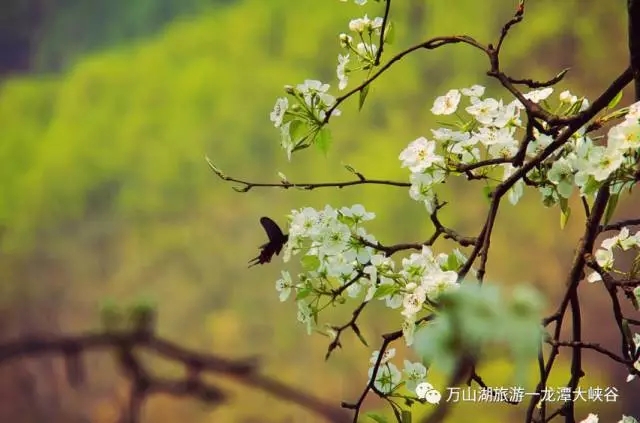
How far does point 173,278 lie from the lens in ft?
6.59

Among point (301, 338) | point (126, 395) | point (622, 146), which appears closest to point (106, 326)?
point (126, 395)

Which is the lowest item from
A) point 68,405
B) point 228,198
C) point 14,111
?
point 68,405

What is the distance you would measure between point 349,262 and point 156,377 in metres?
1.24

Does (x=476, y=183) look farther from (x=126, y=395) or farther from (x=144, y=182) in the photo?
(x=126, y=395)

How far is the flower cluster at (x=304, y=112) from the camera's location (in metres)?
0.86

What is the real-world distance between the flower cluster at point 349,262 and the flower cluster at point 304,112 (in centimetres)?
8

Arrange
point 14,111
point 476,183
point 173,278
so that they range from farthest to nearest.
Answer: point 14,111 → point 173,278 → point 476,183

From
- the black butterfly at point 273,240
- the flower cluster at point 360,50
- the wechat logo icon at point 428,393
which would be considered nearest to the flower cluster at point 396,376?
the wechat logo icon at point 428,393

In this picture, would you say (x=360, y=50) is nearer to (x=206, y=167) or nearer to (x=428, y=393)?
(x=428, y=393)

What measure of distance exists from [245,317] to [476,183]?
0.62m

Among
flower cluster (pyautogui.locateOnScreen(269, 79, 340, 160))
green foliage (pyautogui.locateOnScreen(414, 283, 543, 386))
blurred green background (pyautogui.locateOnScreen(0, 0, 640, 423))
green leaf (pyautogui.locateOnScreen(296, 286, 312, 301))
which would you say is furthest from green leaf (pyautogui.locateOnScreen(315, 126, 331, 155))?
blurred green background (pyautogui.locateOnScreen(0, 0, 640, 423))

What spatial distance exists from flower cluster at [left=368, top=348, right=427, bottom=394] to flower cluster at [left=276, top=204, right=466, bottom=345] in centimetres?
8

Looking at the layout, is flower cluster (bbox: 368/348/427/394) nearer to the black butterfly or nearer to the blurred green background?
the black butterfly

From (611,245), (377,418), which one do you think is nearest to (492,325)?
(377,418)
